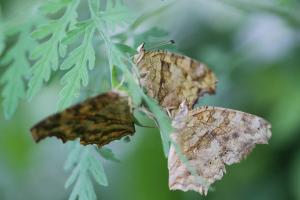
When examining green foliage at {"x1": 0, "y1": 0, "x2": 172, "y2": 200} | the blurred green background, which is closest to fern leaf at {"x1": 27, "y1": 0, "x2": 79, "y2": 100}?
green foliage at {"x1": 0, "y1": 0, "x2": 172, "y2": 200}

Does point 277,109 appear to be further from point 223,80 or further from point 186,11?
point 186,11

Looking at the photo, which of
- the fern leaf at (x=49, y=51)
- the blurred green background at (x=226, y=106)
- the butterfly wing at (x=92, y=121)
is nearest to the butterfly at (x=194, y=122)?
the butterfly wing at (x=92, y=121)

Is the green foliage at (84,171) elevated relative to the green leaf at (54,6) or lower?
lower

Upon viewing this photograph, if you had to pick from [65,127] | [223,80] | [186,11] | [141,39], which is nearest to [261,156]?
[223,80]

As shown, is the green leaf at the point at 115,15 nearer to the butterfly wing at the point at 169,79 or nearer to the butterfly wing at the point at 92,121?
the butterfly wing at the point at 169,79

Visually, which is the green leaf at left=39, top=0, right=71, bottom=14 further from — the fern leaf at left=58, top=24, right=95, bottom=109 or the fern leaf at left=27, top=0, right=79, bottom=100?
the fern leaf at left=58, top=24, right=95, bottom=109

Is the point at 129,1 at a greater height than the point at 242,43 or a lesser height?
greater
